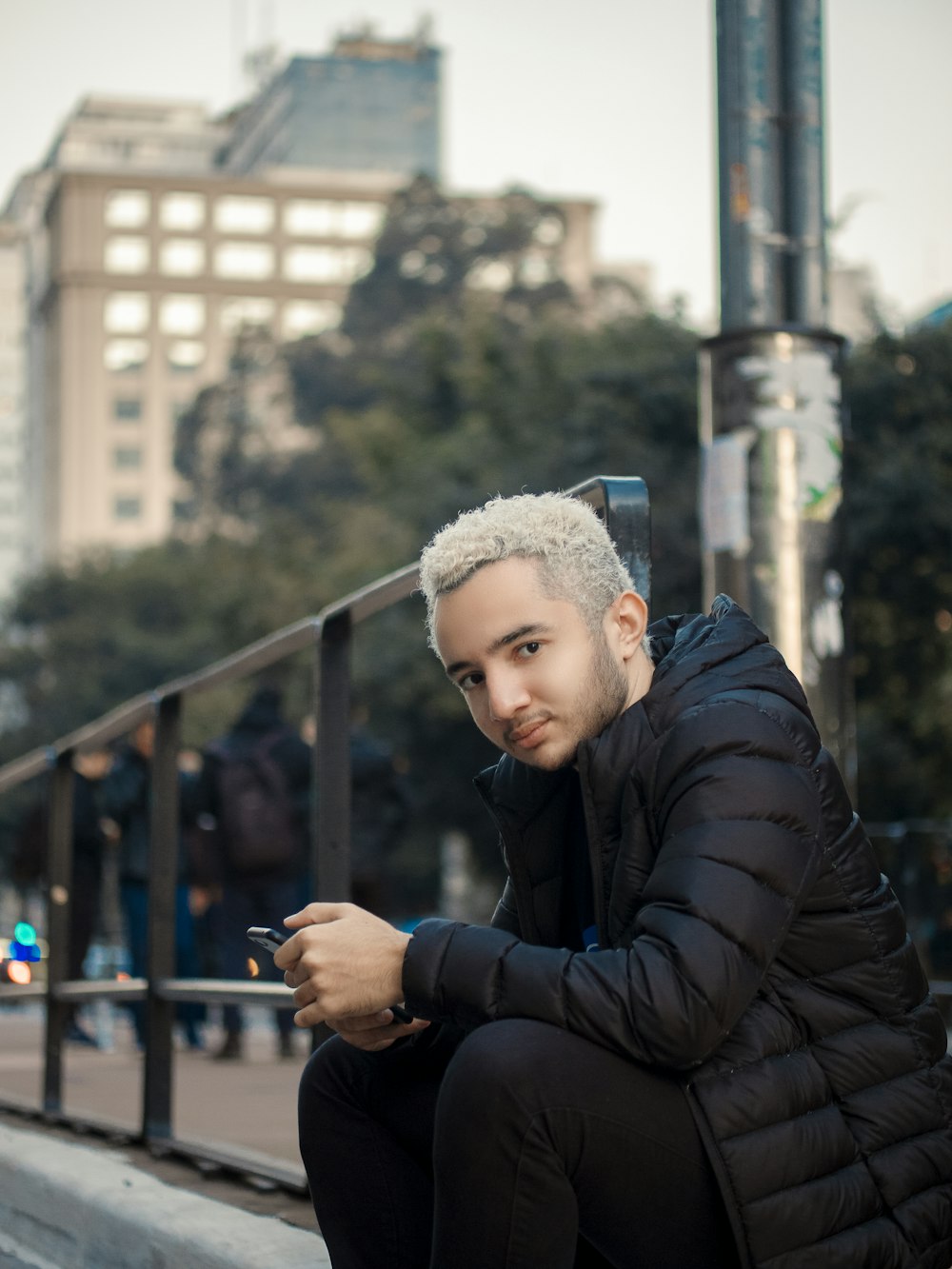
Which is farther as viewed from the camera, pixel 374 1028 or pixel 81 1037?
pixel 81 1037

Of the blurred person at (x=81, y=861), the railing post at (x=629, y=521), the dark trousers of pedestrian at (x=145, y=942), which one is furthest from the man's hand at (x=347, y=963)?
the dark trousers of pedestrian at (x=145, y=942)

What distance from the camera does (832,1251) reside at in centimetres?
219

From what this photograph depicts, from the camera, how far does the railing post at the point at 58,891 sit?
5.94m

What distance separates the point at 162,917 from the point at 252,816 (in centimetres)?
385

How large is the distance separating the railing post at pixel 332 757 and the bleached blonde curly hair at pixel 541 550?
1326mm

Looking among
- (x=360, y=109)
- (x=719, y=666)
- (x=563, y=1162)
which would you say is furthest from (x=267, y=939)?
(x=360, y=109)

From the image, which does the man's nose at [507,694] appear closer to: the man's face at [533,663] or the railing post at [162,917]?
the man's face at [533,663]

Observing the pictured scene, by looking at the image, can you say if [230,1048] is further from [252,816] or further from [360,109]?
[360,109]

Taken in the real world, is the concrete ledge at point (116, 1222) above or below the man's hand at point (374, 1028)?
below

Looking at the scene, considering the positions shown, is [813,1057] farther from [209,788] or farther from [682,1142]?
[209,788]

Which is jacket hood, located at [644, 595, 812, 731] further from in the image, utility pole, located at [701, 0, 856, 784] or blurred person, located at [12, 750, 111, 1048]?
blurred person, located at [12, 750, 111, 1048]

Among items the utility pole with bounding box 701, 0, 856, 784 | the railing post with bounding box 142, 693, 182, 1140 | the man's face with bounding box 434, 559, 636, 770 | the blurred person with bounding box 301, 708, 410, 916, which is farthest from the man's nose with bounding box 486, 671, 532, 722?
the blurred person with bounding box 301, 708, 410, 916

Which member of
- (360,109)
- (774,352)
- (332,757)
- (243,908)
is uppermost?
(360,109)

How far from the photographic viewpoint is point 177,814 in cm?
505
